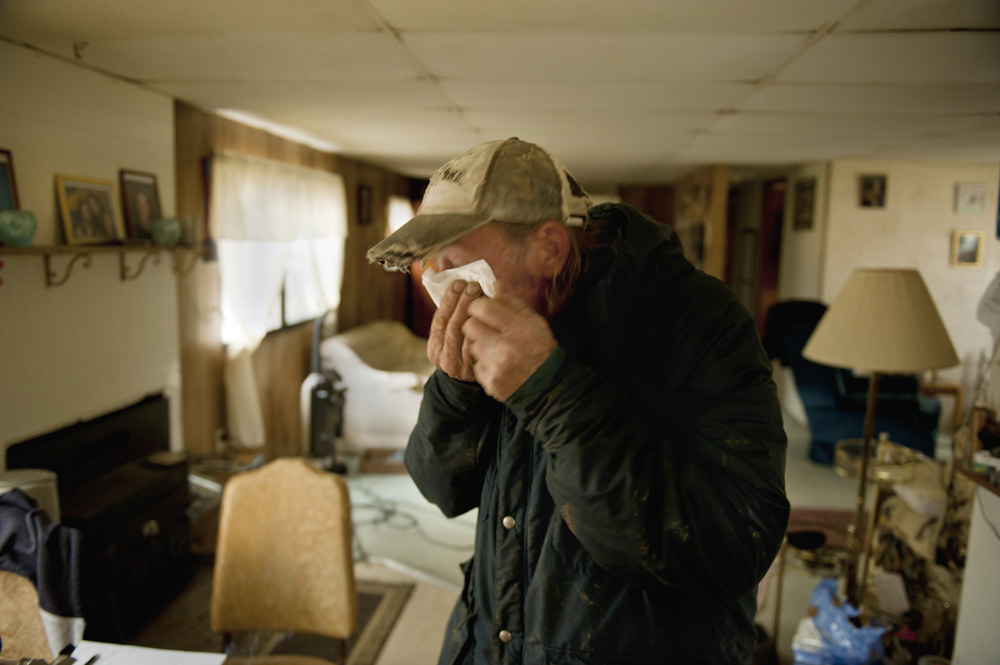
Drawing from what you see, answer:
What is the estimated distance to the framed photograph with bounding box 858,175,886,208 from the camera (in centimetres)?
277

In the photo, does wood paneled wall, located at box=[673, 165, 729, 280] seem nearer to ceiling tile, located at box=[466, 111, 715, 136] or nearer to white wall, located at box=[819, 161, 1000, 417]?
ceiling tile, located at box=[466, 111, 715, 136]

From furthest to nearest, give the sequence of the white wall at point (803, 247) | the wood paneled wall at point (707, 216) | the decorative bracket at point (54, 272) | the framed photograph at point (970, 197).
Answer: the wood paneled wall at point (707, 216) → the white wall at point (803, 247) → the decorative bracket at point (54, 272) → the framed photograph at point (970, 197)

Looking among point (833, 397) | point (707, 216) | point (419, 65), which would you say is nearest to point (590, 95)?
point (419, 65)

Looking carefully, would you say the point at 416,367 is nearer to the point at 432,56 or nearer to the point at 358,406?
the point at 358,406

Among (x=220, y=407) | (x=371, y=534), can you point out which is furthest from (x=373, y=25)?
(x=371, y=534)

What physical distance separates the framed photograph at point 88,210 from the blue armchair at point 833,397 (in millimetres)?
4117

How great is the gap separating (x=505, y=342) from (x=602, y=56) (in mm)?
1636

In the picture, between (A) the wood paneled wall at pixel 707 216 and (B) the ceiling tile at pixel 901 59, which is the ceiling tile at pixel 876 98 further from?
(A) the wood paneled wall at pixel 707 216

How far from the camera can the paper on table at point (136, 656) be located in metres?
1.11

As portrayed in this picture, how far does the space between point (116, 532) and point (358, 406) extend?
2.49 m

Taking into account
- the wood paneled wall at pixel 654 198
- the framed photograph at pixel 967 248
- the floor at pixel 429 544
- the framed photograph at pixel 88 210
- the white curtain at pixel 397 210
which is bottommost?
the floor at pixel 429 544

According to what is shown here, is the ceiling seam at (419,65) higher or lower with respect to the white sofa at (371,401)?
higher

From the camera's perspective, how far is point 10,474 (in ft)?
5.73

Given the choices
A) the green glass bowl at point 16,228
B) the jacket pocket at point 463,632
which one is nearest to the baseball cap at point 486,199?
the jacket pocket at point 463,632
